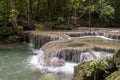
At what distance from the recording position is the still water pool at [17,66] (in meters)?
9.35

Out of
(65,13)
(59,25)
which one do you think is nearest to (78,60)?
(59,25)

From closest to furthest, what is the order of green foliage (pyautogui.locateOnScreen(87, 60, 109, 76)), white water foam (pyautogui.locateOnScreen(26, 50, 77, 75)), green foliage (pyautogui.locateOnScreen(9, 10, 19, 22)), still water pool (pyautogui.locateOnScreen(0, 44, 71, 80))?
green foliage (pyautogui.locateOnScreen(87, 60, 109, 76))
still water pool (pyautogui.locateOnScreen(0, 44, 71, 80))
white water foam (pyautogui.locateOnScreen(26, 50, 77, 75))
green foliage (pyautogui.locateOnScreen(9, 10, 19, 22))

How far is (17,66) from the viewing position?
36.9ft

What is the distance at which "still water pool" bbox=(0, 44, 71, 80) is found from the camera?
9352mm

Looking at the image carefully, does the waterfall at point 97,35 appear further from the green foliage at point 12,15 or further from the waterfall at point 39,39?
the green foliage at point 12,15

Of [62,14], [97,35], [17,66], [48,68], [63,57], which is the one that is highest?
[62,14]

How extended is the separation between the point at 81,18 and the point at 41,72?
1366cm

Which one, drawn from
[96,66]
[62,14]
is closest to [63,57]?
[96,66]

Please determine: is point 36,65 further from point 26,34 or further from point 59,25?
point 59,25

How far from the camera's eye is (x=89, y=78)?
20.0 feet

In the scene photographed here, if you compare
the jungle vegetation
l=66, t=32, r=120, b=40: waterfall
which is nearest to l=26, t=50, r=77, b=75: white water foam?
l=66, t=32, r=120, b=40: waterfall

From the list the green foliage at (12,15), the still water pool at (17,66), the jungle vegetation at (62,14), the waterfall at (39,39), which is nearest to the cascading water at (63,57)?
the still water pool at (17,66)

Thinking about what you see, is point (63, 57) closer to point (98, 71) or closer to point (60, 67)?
point (60, 67)

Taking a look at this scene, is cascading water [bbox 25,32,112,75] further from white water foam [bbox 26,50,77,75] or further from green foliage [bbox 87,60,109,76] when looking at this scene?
green foliage [bbox 87,60,109,76]
